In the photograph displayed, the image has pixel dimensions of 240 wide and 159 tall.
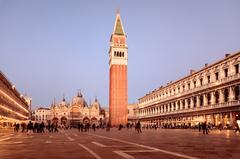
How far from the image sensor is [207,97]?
2483 inches

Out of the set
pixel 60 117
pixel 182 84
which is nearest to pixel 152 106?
pixel 182 84

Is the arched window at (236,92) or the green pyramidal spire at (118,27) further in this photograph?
the green pyramidal spire at (118,27)

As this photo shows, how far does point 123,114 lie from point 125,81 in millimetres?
10354

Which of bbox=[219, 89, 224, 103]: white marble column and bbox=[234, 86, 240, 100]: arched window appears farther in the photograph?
bbox=[219, 89, 224, 103]: white marble column

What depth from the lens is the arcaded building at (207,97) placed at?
173ft

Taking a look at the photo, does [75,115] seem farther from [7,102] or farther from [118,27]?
[7,102]

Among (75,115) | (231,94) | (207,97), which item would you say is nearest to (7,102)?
(207,97)

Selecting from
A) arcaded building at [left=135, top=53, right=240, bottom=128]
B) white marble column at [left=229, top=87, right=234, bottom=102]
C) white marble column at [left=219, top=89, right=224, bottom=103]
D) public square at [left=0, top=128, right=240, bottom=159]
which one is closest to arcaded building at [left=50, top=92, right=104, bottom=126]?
arcaded building at [left=135, top=53, right=240, bottom=128]

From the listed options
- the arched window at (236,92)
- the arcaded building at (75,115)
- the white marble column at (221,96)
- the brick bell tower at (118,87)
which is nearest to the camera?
the arched window at (236,92)

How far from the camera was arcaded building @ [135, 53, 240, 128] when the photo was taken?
173 feet

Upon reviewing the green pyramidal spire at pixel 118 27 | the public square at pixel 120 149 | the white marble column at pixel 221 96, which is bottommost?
the public square at pixel 120 149

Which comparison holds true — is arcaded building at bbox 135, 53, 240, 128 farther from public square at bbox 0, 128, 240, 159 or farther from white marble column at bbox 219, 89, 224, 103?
public square at bbox 0, 128, 240, 159

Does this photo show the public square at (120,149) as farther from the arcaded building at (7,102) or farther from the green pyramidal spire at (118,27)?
the green pyramidal spire at (118,27)

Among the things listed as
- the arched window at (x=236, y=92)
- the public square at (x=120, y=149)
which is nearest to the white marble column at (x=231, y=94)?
the arched window at (x=236, y=92)
